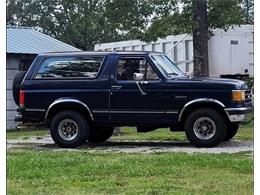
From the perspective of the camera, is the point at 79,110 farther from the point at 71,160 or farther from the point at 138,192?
the point at 138,192

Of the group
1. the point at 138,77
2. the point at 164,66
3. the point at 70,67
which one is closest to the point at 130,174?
the point at 138,77

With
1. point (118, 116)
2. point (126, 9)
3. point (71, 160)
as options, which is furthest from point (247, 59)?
point (71, 160)

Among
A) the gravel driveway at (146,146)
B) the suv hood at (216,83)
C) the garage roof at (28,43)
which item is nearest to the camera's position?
the gravel driveway at (146,146)

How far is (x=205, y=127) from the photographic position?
35.7 ft

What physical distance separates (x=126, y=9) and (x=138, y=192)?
35.9 ft

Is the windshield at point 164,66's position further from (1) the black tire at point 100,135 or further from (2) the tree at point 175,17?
(2) the tree at point 175,17

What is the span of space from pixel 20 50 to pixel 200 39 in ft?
19.1

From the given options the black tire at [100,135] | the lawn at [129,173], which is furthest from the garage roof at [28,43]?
the lawn at [129,173]

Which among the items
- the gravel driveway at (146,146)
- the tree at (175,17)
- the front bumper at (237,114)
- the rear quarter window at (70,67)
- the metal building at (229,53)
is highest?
the tree at (175,17)

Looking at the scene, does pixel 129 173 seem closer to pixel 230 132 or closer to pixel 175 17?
pixel 230 132

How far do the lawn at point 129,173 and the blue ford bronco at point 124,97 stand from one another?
4.26 ft

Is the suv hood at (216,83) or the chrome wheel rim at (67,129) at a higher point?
the suv hood at (216,83)

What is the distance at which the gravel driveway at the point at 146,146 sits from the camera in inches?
415

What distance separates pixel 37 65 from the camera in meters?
11.6
